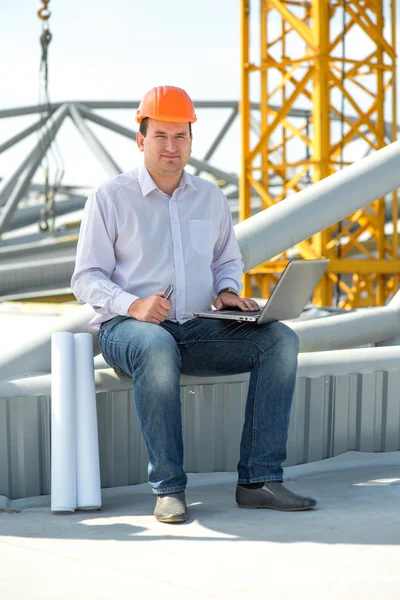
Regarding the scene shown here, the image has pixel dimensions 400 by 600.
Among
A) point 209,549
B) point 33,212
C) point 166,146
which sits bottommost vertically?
point 209,549

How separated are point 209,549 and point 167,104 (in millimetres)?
1587

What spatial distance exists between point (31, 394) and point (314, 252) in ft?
32.3

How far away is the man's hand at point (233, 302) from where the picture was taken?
3.10 m

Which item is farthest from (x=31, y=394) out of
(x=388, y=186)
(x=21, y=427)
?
(x=388, y=186)

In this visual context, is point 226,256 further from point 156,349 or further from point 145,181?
point 156,349

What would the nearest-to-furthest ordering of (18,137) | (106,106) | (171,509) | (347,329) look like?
(171,509) < (347,329) < (106,106) < (18,137)

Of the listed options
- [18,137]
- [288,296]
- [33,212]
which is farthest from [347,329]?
[33,212]

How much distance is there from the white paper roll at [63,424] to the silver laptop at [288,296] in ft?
1.64

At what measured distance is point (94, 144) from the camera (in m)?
22.6

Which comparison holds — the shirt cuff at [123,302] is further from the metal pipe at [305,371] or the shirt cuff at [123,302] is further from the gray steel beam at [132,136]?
the gray steel beam at [132,136]

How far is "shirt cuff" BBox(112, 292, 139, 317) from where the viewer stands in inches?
115

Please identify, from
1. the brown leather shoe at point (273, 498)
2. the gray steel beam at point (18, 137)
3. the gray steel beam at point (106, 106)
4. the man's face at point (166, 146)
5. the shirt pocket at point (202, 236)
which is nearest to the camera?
the brown leather shoe at point (273, 498)

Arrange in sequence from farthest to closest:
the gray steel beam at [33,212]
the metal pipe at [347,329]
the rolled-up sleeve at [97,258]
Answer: the gray steel beam at [33,212], the metal pipe at [347,329], the rolled-up sleeve at [97,258]

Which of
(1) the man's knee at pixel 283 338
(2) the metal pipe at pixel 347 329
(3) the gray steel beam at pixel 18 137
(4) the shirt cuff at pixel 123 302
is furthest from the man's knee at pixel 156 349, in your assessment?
(3) the gray steel beam at pixel 18 137
